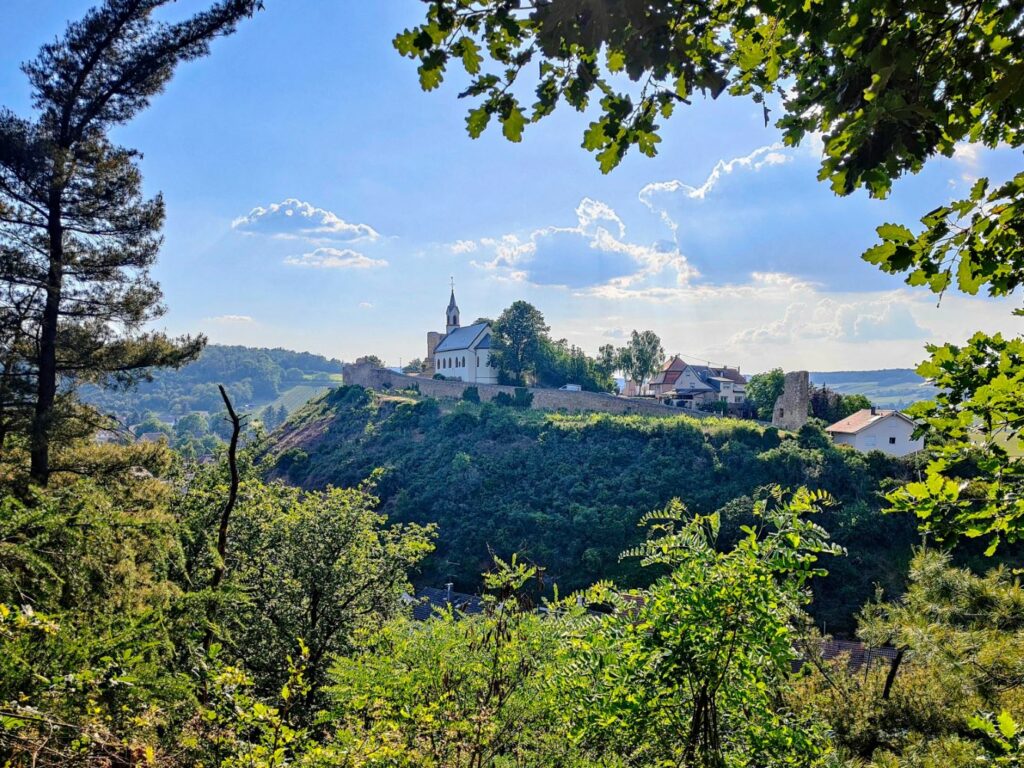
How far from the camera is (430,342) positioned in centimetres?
6225

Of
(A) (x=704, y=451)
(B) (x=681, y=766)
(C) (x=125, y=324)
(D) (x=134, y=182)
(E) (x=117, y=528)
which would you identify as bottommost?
(A) (x=704, y=451)

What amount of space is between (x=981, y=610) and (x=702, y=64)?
837 centimetres

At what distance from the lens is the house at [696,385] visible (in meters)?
45.4

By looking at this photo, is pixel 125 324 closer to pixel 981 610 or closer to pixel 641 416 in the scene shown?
pixel 981 610

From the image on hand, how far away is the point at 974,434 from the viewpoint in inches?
103

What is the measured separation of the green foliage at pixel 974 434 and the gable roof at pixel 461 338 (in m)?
A: 49.8

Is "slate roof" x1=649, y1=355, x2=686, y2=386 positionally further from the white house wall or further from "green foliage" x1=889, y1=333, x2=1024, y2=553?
"green foliage" x1=889, y1=333, x2=1024, y2=553

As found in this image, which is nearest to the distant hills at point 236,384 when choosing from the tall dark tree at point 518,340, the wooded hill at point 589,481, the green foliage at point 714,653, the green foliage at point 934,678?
the tall dark tree at point 518,340

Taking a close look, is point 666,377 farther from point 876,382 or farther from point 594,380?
point 876,382

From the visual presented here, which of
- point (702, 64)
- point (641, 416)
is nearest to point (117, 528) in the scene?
point (702, 64)

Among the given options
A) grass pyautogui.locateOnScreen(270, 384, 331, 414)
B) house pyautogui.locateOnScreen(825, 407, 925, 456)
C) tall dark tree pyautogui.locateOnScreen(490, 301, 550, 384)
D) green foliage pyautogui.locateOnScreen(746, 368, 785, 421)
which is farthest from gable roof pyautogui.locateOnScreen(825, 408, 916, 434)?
grass pyautogui.locateOnScreen(270, 384, 331, 414)

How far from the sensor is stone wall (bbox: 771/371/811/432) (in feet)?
109

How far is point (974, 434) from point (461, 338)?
53.1m

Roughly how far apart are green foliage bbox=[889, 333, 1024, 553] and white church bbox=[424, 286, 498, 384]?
47.0 meters
